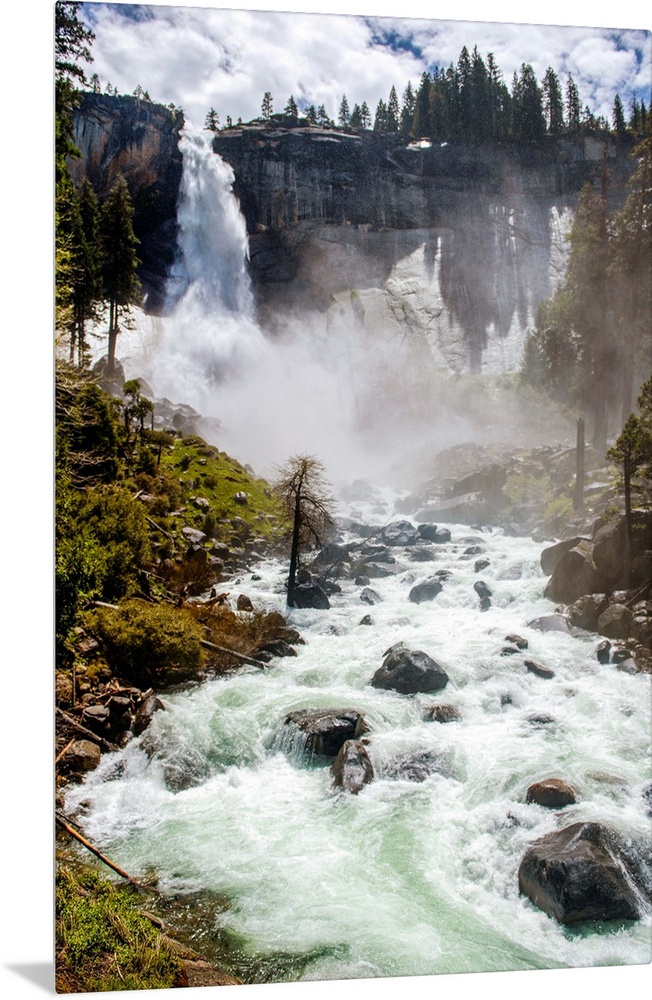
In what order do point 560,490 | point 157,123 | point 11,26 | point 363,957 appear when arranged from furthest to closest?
point 560,490
point 157,123
point 11,26
point 363,957

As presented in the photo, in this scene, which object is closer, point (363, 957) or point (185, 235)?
point (363, 957)

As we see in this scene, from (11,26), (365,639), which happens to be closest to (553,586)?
(365,639)

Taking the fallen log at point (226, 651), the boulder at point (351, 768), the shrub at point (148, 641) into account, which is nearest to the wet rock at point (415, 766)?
the boulder at point (351, 768)

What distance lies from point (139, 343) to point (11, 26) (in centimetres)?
276

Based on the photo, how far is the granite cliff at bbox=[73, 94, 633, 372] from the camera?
712 cm

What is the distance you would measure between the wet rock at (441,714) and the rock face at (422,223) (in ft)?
11.4

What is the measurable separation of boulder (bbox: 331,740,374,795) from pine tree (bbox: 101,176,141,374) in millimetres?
4206

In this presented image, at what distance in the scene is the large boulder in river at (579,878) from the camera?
17.1ft

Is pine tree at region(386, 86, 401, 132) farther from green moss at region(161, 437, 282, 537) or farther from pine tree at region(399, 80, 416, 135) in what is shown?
green moss at region(161, 437, 282, 537)

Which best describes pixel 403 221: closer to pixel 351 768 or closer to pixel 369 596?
pixel 369 596

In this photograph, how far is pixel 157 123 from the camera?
6.82 metres

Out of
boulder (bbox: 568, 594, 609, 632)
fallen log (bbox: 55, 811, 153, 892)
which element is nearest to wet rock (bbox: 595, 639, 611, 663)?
boulder (bbox: 568, 594, 609, 632)

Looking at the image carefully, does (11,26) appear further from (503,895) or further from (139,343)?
(503,895)

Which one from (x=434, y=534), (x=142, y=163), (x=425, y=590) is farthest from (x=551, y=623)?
(x=142, y=163)
